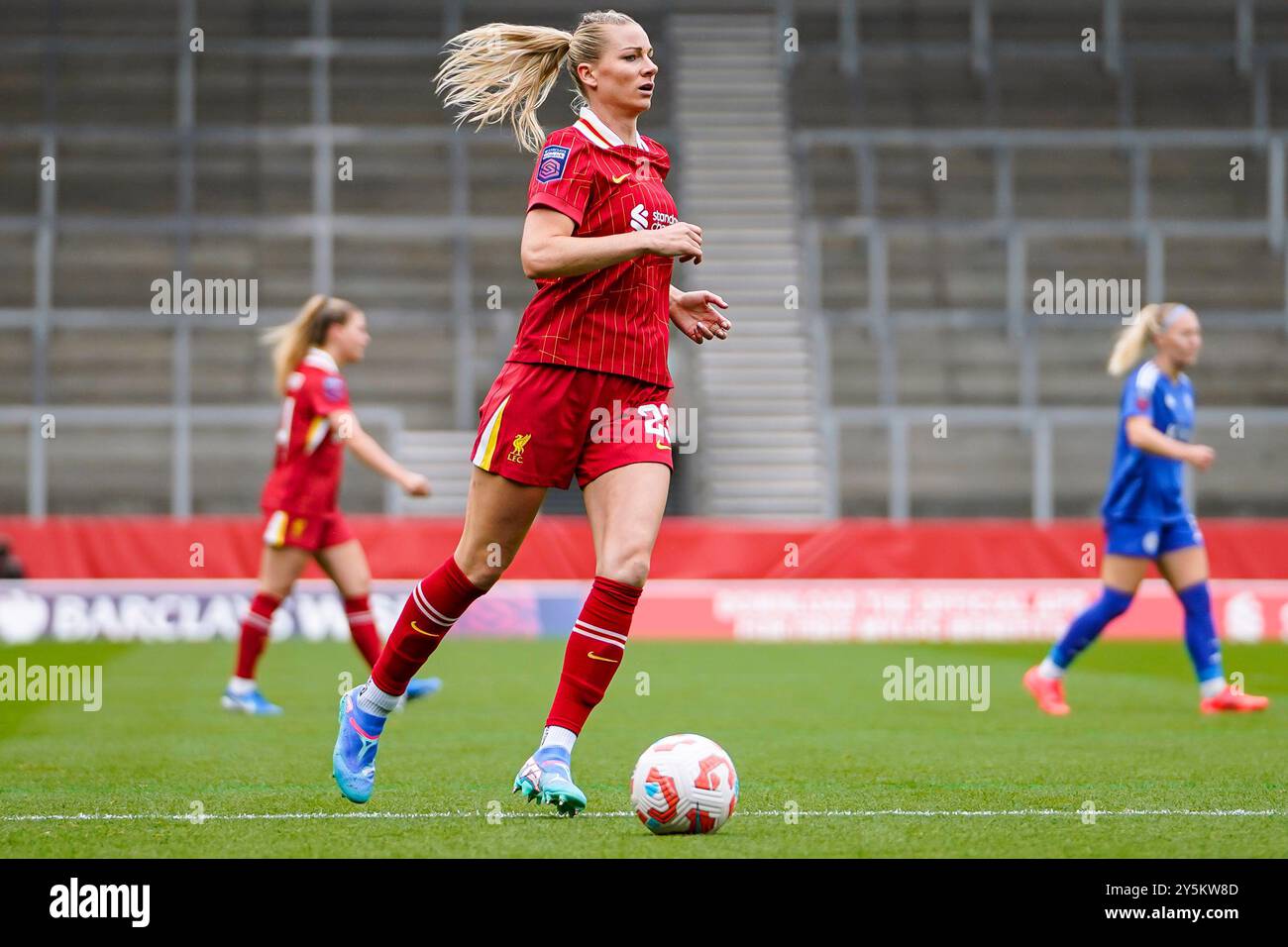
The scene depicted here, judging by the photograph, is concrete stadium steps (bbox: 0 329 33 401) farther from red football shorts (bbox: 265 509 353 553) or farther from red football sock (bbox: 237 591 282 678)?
red football shorts (bbox: 265 509 353 553)

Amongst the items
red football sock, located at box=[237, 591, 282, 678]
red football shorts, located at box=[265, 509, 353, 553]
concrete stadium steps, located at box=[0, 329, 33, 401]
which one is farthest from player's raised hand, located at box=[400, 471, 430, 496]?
concrete stadium steps, located at box=[0, 329, 33, 401]

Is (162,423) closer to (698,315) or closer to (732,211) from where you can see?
(732,211)

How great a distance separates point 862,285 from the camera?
2241 centimetres

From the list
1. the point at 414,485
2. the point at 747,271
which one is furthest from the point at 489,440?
the point at 747,271

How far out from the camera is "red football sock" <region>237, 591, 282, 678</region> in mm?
9812

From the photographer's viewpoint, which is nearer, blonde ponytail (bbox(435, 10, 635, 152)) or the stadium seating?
blonde ponytail (bbox(435, 10, 635, 152))

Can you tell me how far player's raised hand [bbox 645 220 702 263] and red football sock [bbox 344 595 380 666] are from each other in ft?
16.1

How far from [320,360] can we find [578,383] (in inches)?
181

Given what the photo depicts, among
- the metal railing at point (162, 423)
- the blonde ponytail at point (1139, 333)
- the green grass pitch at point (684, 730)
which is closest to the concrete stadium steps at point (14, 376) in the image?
the metal railing at point (162, 423)

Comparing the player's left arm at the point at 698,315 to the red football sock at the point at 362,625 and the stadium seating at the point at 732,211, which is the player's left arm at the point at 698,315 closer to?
the red football sock at the point at 362,625

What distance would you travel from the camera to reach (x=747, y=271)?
926 inches

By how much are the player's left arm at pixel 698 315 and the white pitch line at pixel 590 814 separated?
159 cm

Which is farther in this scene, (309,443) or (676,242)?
(309,443)

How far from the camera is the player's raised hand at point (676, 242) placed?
5238 mm
